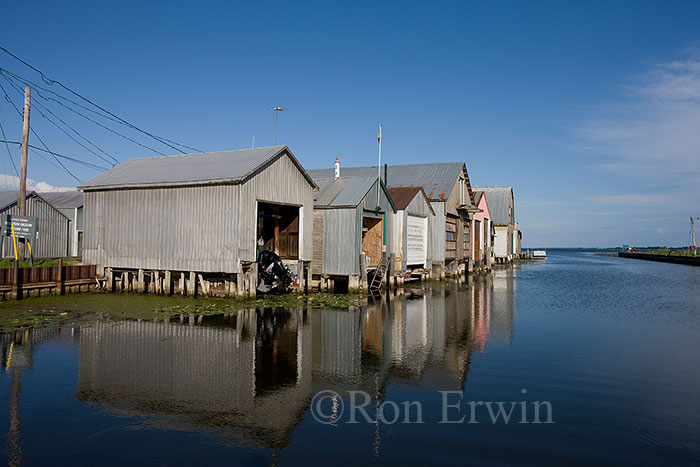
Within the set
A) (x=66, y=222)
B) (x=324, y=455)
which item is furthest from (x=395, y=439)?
(x=66, y=222)

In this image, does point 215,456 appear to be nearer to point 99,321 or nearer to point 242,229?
point 99,321

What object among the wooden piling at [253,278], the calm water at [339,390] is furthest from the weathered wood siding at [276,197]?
the calm water at [339,390]

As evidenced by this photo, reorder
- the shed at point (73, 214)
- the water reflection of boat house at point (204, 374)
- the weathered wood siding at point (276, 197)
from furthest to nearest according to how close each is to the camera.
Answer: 1. the shed at point (73, 214)
2. the weathered wood siding at point (276, 197)
3. the water reflection of boat house at point (204, 374)

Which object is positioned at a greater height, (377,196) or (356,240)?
(377,196)

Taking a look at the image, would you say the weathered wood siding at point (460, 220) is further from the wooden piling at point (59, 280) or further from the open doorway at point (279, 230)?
the wooden piling at point (59, 280)

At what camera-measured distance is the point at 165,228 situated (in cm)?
2523

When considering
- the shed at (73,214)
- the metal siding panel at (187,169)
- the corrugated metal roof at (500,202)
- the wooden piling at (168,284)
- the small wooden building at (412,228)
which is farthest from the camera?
the corrugated metal roof at (500,202)

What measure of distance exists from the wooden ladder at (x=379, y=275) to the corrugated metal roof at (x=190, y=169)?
716 cm

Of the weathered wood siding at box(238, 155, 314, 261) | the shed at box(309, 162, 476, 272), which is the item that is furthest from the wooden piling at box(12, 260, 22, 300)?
the shed at box(309, 162, 476, 272)

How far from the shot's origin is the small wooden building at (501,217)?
7825 centimetres

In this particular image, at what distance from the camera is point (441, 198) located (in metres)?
44.3

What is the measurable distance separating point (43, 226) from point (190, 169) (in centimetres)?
2168

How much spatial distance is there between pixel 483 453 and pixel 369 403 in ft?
8.70

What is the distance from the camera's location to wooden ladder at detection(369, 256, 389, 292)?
30.4m
